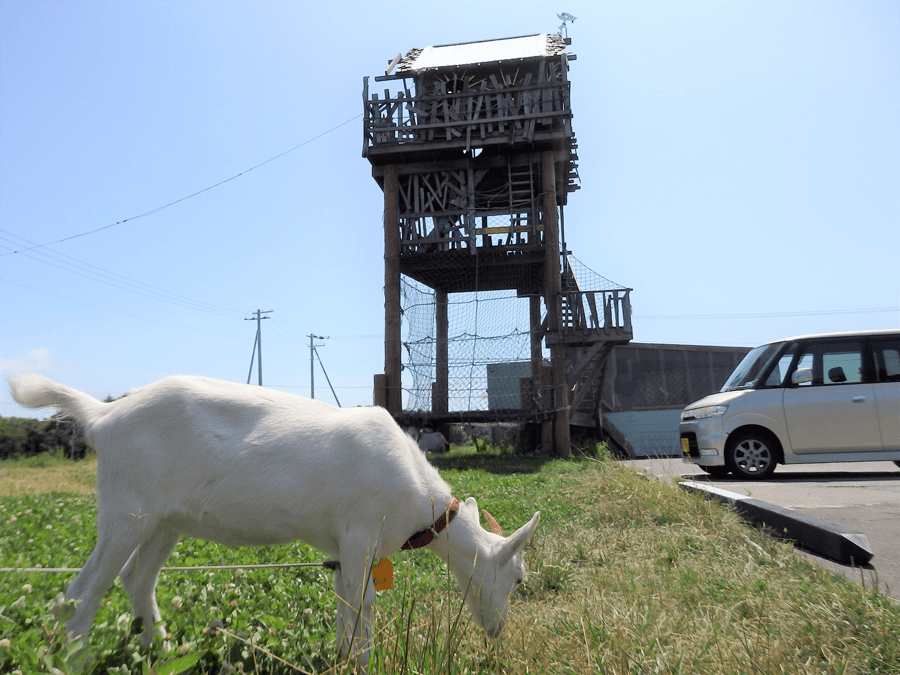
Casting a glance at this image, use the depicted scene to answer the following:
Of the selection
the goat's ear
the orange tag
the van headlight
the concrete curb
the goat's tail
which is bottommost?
the concrete curb

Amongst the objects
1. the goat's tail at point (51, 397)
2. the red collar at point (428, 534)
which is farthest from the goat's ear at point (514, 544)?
the goat's tail at point (51, 397)

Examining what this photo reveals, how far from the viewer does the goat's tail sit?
2695 mm

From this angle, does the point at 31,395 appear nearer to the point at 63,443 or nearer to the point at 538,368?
the point at 538,368

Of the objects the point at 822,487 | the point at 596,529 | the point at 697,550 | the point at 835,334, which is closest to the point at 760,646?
the point at 697,550

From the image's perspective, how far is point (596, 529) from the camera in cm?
502

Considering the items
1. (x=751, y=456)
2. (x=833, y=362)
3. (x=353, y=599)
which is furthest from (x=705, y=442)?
(x=353, y=599)

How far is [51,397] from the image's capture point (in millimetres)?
2797

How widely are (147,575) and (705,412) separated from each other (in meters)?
8.35

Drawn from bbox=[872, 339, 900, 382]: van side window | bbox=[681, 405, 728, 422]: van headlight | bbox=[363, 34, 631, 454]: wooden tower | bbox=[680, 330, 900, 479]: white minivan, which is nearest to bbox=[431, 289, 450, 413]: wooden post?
bbox=[363, 34, 631, 454]: wooden tower

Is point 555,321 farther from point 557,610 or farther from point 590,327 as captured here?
point 557,610

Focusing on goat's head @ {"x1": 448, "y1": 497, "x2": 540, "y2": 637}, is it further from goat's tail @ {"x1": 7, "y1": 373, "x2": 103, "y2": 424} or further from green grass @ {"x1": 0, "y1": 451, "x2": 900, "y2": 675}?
goat's tail @ {"x1": 7, "y1": 373, "x2": 103, "y2": 424}

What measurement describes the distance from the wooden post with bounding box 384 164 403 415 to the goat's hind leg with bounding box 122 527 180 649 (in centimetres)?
1123

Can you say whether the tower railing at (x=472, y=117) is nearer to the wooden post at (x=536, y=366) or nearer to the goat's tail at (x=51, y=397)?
the wooden post at (x=536, y=366)

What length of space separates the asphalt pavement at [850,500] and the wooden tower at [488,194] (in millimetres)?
4482
